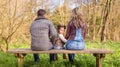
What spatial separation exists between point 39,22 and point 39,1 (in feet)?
22.9

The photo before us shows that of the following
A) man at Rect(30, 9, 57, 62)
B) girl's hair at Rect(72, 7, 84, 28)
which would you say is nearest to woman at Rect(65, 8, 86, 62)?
girl's hair at Rect(72, 7, 84, 28)

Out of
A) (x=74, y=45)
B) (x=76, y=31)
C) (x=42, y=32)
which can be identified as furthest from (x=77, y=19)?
(x=42, y=32)

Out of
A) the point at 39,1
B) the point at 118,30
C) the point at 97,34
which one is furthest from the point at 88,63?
the point at 118,30

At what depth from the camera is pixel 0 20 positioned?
42.7 feet

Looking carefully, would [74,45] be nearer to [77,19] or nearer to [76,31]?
[76,31]

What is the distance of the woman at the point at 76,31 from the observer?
25.7ft

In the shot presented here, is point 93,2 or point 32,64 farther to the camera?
point 93,2

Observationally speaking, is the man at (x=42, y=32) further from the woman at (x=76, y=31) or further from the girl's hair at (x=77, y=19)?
the girl's hair at (x=77, y=19)

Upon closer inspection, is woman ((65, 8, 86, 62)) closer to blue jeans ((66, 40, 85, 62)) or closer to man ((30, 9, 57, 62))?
blue jeans ((66, 40, 85, 62))

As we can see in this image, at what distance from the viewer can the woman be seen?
7.83 meters

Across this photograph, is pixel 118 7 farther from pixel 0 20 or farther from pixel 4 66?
pixel 4 66

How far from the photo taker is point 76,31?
7.93m

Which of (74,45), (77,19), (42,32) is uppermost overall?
(77,19)

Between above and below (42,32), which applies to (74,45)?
below
